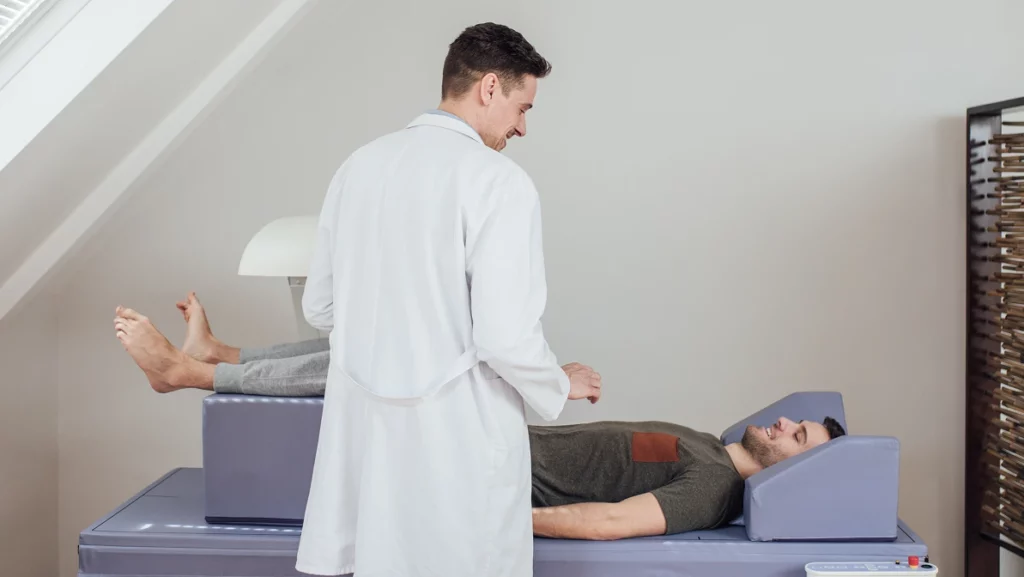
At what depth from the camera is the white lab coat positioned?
1808 mm

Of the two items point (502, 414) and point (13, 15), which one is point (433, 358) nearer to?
point (502, 414)

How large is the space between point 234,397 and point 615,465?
40.8 inches

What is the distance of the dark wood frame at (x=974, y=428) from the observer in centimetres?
342

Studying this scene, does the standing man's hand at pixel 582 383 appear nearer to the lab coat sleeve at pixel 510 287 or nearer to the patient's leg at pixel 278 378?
the lab coat sleeve at pixel 510 287

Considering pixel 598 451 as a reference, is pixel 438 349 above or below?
above

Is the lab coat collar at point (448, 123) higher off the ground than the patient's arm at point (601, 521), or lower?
higher

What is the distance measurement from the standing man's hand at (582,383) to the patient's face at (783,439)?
890 mm

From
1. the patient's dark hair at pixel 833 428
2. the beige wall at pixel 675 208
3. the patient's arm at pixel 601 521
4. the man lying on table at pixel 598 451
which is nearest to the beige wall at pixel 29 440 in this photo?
the beige wall at pixel 675 208

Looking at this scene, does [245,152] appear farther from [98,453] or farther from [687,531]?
[687,531]

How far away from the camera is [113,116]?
2553mm

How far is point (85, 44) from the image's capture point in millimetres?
2150

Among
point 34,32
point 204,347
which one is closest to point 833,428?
point 204,347

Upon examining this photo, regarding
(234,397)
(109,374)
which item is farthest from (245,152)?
(234,397)

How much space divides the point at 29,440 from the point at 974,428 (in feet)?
11.5
